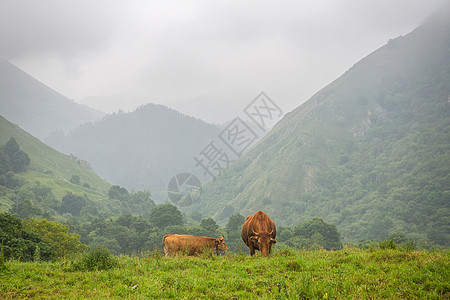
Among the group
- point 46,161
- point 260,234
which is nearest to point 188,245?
point 260,234

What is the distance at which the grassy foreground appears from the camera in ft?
25.3

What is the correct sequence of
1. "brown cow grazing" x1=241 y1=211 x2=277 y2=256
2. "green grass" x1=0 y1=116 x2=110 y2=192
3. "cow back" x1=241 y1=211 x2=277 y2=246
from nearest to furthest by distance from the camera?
"brown cow grazing" x1=241 y1=211 x2=277 y2=256 → "cow back" x1=241 y1=211 x2=277 y2=246 → "green grass" x1=0 y1=116 x2=110 y2=192

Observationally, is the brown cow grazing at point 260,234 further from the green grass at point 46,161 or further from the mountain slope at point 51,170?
the green grass at point 46,161

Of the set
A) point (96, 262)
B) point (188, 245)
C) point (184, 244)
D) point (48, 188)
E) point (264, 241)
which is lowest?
point (264, 241)

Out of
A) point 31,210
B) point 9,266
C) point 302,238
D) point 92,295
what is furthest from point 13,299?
point 31,210

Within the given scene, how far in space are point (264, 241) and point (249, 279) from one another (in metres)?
5.09

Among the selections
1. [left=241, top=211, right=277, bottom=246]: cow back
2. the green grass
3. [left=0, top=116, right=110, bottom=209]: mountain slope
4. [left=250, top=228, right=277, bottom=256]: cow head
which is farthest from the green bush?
→ the green grass

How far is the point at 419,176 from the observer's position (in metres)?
172

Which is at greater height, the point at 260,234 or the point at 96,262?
the point at 96,262

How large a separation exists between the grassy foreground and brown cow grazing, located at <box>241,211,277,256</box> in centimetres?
255

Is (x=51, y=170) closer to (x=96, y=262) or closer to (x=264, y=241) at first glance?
(x=96, y=262)

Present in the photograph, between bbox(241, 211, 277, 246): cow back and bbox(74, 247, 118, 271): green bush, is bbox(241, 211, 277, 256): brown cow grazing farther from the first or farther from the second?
bbox(74, 247, 118, 271): green bush

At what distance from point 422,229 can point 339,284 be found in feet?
488

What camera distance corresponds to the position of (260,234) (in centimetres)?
1427
